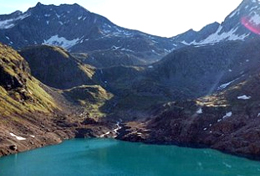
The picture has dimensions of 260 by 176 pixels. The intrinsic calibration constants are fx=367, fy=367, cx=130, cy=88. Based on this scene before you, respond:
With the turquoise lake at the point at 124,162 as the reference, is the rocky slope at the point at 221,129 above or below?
above

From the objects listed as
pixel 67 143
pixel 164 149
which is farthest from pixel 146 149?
pixel 67 143

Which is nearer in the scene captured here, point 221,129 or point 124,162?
point 124,162

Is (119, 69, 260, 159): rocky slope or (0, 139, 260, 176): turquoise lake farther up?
(119, 69, 260, 159): rocky slope

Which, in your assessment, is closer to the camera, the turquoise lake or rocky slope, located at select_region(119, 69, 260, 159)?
the turquoise lake

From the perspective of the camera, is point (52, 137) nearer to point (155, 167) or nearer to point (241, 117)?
point (155, 167)

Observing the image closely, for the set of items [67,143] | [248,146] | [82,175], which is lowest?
[82,175]

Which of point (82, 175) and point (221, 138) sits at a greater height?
point (221, 138)

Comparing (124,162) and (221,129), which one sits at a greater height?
(221,129)

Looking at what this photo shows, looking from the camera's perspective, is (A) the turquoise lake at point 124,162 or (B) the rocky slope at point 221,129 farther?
(B) the rocky slope at point 221,129
